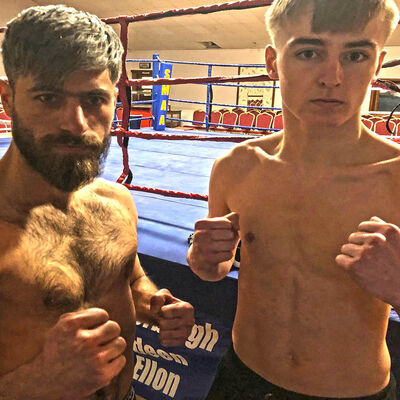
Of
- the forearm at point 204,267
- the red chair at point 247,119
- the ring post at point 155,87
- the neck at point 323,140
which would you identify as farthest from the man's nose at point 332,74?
the red chair at point 247,119

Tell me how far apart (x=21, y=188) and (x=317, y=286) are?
66 cm

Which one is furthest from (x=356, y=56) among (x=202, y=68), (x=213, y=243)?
(x=202, y=68)

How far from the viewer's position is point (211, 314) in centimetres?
140

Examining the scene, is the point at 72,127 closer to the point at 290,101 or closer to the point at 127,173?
the point at 290,101

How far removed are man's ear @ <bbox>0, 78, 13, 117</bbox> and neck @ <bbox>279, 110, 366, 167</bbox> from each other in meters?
0.58

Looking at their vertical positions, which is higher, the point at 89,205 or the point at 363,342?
the point at 89,205

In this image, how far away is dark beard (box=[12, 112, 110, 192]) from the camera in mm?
771

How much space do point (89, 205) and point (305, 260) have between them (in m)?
0.50

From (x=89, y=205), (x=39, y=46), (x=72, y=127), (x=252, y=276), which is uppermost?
(x=39, y=46)

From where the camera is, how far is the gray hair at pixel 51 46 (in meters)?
0.76

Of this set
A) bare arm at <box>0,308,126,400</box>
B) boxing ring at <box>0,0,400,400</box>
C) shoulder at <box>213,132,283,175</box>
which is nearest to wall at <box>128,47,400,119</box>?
boxing ring at <box>0,0,400,400</box>

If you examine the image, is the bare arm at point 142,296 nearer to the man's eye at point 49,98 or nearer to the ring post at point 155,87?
the man's eye at point 49,98

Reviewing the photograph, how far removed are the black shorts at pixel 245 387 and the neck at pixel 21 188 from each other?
563mm

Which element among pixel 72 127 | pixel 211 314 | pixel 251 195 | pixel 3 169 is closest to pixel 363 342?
pixel 251 195
